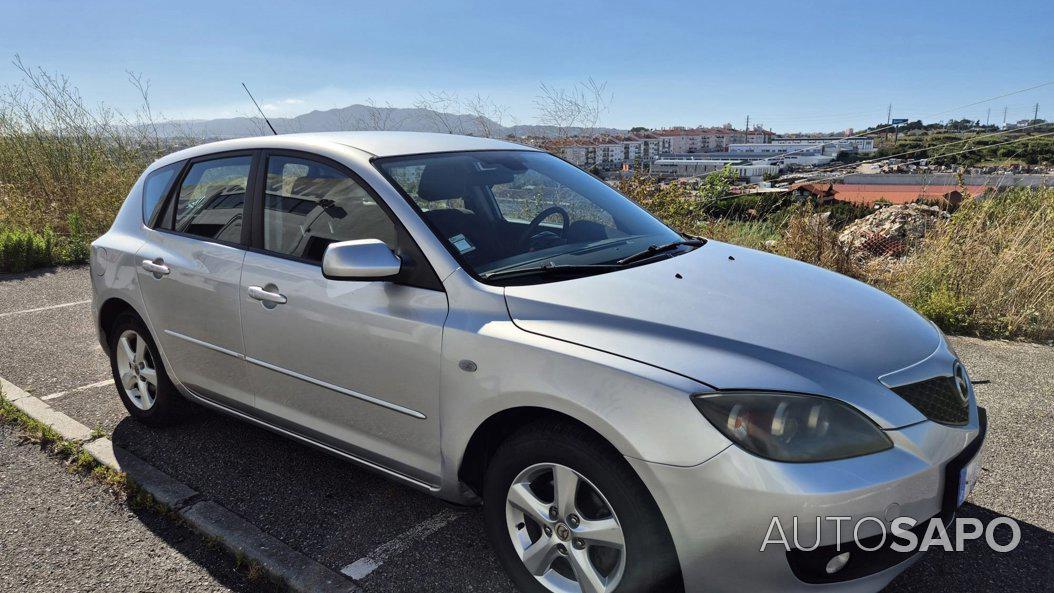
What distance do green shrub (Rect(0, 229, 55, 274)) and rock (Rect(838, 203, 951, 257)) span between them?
985cm

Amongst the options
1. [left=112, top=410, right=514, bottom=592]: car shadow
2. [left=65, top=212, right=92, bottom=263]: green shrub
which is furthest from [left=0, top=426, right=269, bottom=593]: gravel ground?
[left=65, top=212, right=92, bottom=263]: green shrub

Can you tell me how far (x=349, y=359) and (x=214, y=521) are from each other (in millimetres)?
1022

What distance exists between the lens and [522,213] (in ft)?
10.9

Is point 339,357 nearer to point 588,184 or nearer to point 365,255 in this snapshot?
point 365,255

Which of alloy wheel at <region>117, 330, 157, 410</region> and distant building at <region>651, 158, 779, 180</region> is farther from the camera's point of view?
distant building at <region>651, 158, 779, 180</region>

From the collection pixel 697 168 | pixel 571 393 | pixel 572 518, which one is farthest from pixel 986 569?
pixel 697 168

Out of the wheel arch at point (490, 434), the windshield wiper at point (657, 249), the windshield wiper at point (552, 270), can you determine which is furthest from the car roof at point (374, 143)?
the wheel arch at point (490, 434)

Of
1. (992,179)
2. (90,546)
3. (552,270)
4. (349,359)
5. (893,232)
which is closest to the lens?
(552,270)

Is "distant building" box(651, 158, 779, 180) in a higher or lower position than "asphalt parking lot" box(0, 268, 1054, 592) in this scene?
higher

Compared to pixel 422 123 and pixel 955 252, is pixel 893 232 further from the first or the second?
pixel 422 123

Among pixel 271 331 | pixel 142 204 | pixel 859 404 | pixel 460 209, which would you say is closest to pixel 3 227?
pixel 142 204

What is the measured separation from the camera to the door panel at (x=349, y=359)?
8.72 feet

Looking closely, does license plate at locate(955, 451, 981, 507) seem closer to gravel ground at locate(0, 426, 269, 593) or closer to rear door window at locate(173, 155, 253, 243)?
gravel ground at locate(0, 426, 269, 593)

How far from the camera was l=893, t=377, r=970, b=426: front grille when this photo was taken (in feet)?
7.22
